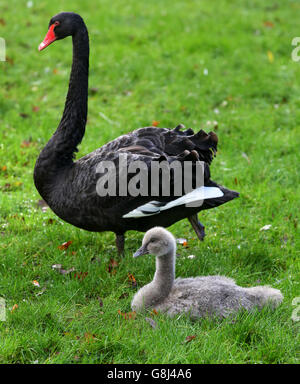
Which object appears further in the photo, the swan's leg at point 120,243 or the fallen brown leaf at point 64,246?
the fallen brown leaf at point 64,246

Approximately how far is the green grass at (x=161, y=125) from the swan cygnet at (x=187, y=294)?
0.09 metres

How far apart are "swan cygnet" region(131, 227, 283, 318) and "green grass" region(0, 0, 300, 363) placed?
0.09 meters

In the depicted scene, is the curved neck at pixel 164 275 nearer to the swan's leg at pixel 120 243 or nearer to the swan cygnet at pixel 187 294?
the swan cygnet at pixel 187 294

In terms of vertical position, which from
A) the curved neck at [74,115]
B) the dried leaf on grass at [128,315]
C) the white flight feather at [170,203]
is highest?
the curved neck at [74,115]

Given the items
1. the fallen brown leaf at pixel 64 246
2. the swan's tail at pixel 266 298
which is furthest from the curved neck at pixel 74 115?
the swan's tail at pixel 266 298

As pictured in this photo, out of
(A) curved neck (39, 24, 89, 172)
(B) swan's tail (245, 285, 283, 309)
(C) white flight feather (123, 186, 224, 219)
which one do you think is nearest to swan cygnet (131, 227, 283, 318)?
(B) swan's tail (245, 285, 283, 309)

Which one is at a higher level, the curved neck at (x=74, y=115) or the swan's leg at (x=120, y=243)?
the curved neck at (x=74, y=115)

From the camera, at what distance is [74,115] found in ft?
13.8

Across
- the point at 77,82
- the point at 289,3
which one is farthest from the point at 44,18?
the point at 77,82

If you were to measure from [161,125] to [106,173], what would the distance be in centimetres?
265

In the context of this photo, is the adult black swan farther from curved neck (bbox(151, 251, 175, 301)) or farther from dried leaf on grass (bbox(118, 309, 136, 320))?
dried leaf on grass (bbox(118, 309, 136, 320))

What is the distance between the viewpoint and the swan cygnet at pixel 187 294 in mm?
3326

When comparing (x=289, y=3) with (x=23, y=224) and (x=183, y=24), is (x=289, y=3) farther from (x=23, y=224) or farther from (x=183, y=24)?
(x=23, y=224)

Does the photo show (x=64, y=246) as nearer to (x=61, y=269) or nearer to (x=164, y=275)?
(x=61, y=269)
